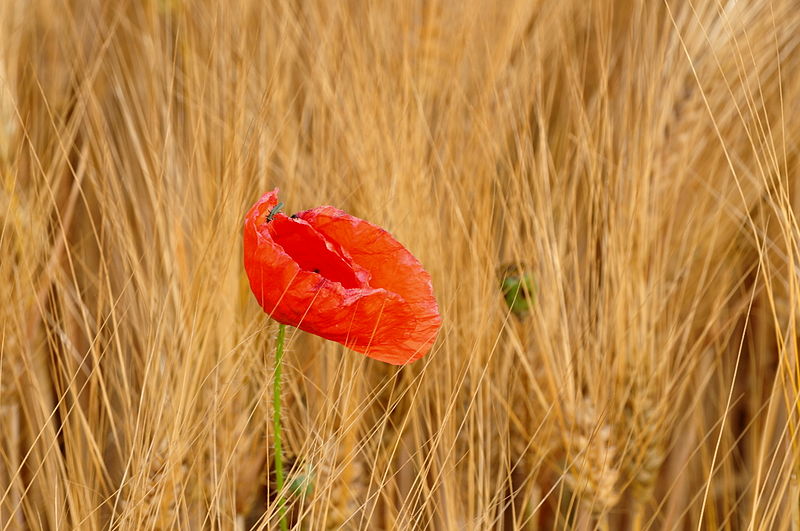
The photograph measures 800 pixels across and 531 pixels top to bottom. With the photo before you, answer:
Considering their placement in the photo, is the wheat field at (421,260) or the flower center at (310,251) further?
the wheat field at (421,260)

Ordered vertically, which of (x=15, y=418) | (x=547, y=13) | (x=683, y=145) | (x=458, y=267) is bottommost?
(x=15, y=418)

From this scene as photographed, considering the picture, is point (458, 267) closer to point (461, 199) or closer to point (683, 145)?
point (461, 199)

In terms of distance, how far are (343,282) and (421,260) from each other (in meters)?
0.20

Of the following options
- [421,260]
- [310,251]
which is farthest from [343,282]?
[421,260]

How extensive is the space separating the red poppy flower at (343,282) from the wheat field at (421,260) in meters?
0.08

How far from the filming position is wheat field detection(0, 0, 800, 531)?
681 millimetres

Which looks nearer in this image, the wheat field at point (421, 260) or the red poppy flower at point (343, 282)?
the red poppy flower at point (343, 282)

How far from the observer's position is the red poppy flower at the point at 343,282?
1.68 ft

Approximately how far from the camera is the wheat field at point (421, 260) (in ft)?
2.23

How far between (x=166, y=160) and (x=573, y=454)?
1.31ft

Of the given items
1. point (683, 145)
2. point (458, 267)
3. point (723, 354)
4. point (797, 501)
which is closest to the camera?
point (797, 501)

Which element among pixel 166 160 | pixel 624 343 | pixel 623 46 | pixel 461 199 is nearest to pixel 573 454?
pixel 624 343

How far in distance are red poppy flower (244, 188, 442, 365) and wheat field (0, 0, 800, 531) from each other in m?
0.08

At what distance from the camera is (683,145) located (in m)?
0.90
